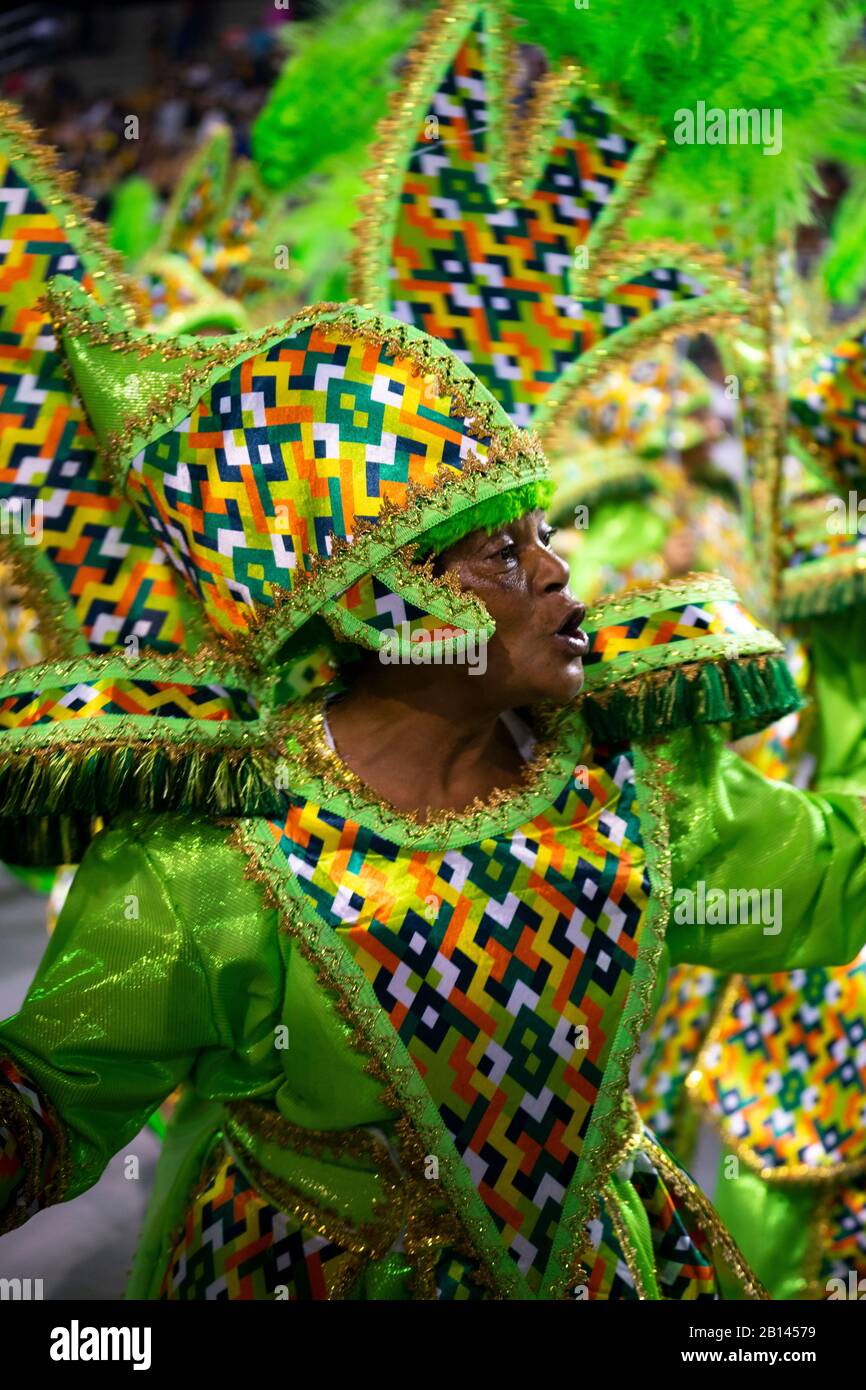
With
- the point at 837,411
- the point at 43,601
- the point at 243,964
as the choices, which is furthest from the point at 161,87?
the point at 243,964

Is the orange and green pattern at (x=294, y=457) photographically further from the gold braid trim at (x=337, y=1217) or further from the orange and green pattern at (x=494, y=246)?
the gold braid trim at (x=337, y=1217)

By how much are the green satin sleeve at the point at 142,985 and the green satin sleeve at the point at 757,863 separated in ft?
1.70

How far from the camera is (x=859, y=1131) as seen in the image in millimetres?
2551

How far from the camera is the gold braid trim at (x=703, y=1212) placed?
6.46ft

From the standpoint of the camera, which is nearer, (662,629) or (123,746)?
(123,746)

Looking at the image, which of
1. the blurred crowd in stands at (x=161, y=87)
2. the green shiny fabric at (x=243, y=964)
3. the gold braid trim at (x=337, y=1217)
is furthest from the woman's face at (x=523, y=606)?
the blurred crowd in stands at (x=161, y=87)

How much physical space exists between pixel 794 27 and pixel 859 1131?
1750 mm

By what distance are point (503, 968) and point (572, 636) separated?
0.39m

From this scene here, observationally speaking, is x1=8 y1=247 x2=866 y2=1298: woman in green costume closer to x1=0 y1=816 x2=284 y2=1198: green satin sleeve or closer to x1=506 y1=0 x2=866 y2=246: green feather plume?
x1=0 y1=816 x2=284 y2=1198: green satin sleeve

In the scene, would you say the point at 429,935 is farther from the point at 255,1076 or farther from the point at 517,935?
the point at 255,1076

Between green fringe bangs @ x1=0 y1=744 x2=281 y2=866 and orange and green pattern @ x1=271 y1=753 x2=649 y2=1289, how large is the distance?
2.8 inches

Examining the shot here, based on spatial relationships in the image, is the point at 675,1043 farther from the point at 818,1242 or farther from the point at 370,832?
the point at 370,832

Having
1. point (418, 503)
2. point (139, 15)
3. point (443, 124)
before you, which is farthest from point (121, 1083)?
point (139, 15)

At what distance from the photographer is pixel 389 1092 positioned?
5.57 ft
